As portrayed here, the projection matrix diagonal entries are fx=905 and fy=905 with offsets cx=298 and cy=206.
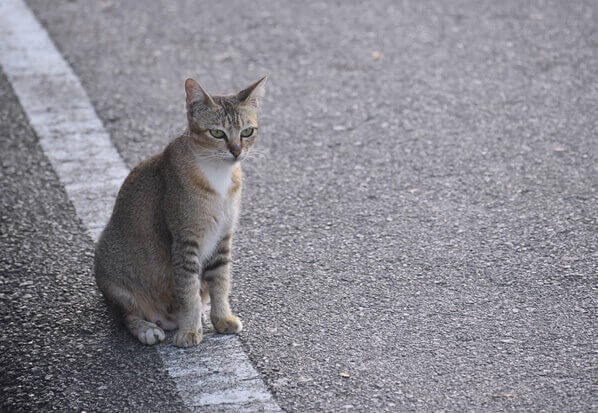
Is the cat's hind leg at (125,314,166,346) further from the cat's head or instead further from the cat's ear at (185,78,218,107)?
the cat's ear at (185,78,218,107)

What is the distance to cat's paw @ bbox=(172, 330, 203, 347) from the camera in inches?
151

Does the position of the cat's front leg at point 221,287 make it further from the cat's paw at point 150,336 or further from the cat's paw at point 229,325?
the cat's paw at point 150,336

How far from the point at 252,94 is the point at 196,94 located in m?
0.24

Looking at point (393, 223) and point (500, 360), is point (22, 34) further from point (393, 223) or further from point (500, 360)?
point (500, 360)

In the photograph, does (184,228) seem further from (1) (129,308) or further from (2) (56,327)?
(2) (56,327)

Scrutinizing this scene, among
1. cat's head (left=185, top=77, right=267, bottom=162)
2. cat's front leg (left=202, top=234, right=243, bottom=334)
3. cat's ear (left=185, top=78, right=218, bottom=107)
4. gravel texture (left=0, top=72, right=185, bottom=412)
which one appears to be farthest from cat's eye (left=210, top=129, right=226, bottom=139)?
gravel texture (left=0, top=72, right=185, bottom=412)

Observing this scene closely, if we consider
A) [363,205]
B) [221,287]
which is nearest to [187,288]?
[221,287]

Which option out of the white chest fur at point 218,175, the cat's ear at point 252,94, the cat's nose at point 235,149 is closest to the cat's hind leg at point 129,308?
the white chest fur at point 218,175

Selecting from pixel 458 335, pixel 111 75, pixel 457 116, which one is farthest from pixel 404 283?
pixel 111 75

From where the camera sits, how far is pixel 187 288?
Answer: 382cm

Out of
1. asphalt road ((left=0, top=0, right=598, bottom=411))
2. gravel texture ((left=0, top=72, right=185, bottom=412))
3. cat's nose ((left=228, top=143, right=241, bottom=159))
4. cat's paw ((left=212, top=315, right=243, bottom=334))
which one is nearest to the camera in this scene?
→ gravel texture ((left=0, top=72, right=185, bottom=412))

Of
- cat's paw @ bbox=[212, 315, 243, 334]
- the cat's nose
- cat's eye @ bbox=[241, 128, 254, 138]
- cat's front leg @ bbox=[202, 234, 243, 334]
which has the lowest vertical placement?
cat's paw @ bbox=[212, 315, 243, 334]

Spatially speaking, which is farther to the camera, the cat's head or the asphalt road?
the cat's head

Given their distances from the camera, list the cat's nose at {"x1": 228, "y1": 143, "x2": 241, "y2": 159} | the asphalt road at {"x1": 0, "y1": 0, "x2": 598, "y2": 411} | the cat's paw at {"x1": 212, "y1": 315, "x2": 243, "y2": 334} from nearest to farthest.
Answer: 1. the asphalt road at {"x1": 0, "y1": 0, "x2": 598, "y2": 411}
2. the cat's nose at {"x1": 228, "y1": 143, "x2": 241, "y2": 159}
3. the cat's paw at {"x1": 212, "y1": 315, "x2": 243, "y2": 334}
